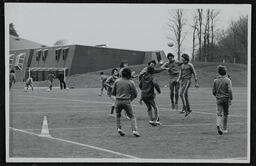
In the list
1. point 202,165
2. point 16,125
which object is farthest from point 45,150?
point 202,165

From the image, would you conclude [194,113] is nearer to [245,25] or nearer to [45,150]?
[245,25]

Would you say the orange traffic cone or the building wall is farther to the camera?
the building wall

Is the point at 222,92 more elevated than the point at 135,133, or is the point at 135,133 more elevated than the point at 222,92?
the point at 222,92

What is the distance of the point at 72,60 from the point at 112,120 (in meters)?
35.2

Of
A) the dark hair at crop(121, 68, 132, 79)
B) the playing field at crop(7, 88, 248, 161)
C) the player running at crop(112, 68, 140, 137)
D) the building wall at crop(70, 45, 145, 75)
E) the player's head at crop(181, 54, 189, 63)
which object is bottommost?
the playing field at crop(7, 88, 248, 161)

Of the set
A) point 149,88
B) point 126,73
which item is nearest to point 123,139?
point 126,73

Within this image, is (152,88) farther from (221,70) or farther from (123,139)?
(123,139)

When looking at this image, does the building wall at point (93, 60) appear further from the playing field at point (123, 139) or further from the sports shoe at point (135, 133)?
the sports shoe at point (135, 133)

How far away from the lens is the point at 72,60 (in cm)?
4956

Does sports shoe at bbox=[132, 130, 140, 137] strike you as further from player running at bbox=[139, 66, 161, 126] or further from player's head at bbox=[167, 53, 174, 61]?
player's head at bbox=[167, 53, 174, 61]

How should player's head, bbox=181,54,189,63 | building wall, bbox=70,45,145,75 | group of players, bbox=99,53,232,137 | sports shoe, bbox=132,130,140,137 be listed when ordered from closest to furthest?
sports shoe, bbox=132,130,140,137 < group of players, bbox=99,53,232,137 < player's head, bbox=181,54,189,63 < building wall, bbox=70,45,145,75

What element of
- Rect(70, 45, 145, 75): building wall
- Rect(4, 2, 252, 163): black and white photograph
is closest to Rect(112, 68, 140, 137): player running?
Rect(4, 2, 252, 163): black and white photograph

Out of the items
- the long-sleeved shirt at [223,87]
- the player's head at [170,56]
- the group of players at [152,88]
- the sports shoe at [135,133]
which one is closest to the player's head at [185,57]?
the group of players at [152,88]

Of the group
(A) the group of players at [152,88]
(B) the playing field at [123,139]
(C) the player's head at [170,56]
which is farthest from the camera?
(C) the player's head at [170,56]
